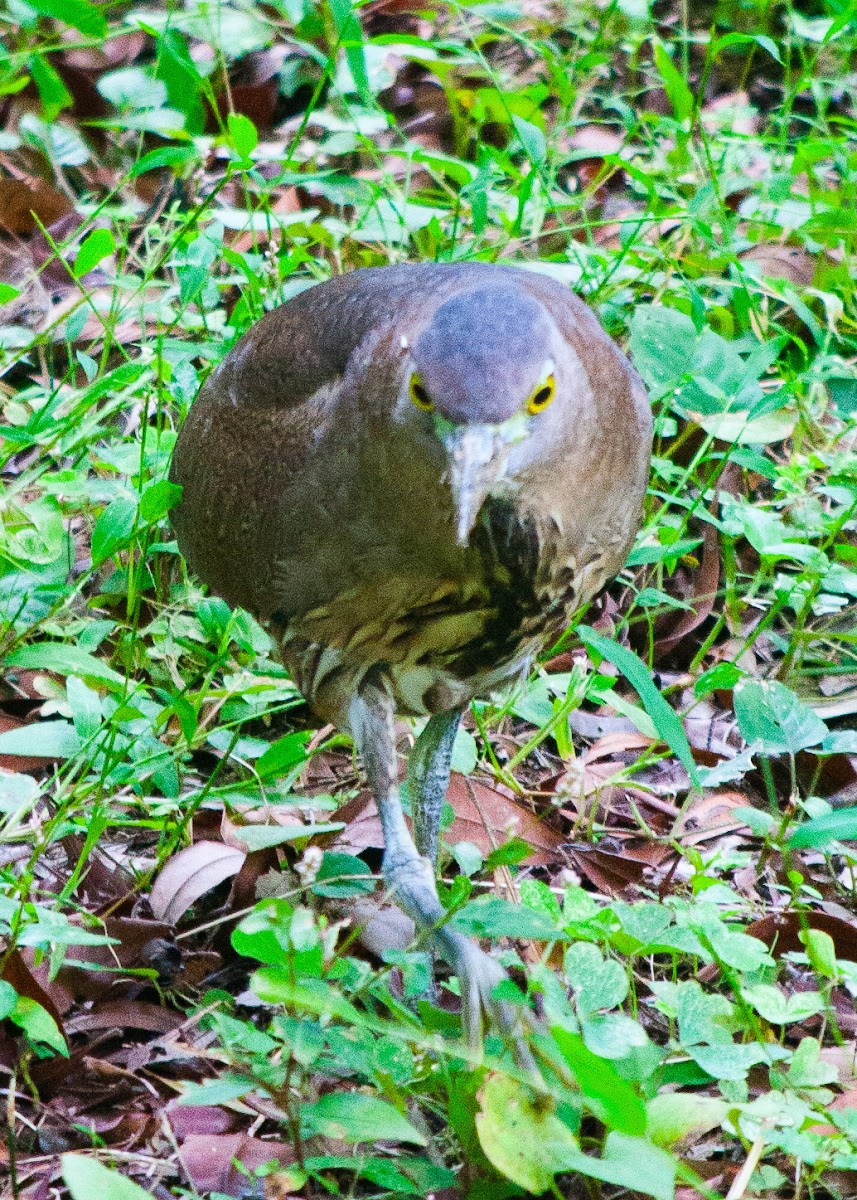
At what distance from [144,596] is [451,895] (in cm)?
163

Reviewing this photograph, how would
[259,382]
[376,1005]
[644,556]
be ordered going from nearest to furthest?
1. [376,1005]
2. [259,382]
3. [644,556]

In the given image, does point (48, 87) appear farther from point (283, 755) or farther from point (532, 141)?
point (283, 755)

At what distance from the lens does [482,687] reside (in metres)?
3.93

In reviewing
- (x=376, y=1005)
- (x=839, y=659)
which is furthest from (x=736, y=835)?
(x=376, y=1005)

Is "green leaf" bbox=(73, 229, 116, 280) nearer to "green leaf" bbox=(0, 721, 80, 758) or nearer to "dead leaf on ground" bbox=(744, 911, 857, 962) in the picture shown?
"green leaf" bbox=(0, 721, 80, 758)

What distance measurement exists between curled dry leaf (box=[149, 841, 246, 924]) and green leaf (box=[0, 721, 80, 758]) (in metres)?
0.36

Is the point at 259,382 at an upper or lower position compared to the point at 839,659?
upper

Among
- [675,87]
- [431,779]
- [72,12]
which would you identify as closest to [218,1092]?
[431,779]

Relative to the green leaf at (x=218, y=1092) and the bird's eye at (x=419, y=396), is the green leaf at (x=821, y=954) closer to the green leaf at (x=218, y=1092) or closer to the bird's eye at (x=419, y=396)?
the green leaf at (x=218, y=1092)

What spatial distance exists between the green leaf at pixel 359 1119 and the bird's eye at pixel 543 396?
1.23m

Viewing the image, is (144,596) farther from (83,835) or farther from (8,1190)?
(8,1190)

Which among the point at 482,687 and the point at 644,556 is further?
the point at 644,556

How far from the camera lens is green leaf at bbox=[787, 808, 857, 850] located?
131 inches

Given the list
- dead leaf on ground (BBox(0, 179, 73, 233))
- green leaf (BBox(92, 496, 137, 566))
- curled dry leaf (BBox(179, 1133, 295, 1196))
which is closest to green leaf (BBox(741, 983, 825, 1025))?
curled dry leaf (BBox(179, 1133, 295, 1196))
